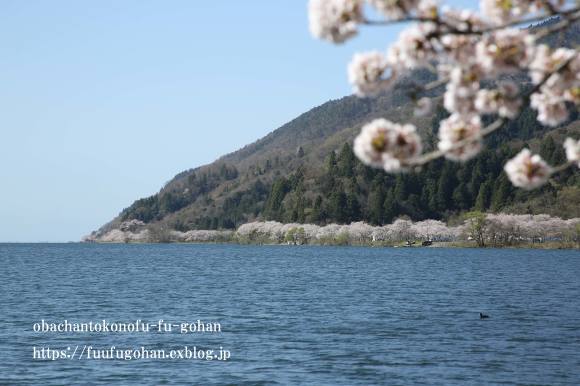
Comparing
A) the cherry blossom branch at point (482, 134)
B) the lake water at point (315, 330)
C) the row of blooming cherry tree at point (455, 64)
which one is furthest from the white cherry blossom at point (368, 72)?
the lake water at point (315, 330)

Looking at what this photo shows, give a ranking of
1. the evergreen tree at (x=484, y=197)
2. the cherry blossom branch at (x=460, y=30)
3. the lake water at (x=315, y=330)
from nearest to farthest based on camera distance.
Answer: the cherry blossom branch at (x=460, y=30), the lake water at (x=315, y=330), the evergreen tree at (x=484, y=197)

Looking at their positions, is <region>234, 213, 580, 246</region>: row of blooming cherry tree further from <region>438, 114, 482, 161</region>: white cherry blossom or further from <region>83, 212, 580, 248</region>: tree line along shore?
<region>438, 114, 482, 161</region>: white cherry blossom

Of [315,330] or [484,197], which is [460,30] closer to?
[315,330]

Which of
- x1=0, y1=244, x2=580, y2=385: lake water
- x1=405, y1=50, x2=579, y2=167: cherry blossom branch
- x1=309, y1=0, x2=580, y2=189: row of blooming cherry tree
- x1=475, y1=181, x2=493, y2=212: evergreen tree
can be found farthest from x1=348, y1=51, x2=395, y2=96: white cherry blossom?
x1=475, y1=181, x2=493, y2=212: evergreen tree

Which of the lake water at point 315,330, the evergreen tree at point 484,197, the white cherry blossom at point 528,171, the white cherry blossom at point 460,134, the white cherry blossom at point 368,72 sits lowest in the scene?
the lake water at point 315,330

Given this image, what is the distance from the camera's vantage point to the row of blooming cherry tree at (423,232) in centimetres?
13488

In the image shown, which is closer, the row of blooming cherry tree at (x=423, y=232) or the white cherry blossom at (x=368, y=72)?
the white cherry blossom at (x=368, y=72)

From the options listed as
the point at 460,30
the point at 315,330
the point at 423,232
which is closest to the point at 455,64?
the point at 460,30

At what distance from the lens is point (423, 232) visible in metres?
158

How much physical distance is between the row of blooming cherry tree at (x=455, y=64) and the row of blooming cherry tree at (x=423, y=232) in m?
130

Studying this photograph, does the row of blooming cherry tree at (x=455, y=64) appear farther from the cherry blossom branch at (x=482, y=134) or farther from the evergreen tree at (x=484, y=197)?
the evergreen tree at (x=484, y=197)

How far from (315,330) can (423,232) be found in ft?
425

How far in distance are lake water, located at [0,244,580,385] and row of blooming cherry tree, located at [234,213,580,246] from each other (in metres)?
77.1

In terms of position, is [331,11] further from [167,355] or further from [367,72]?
[167,355]
